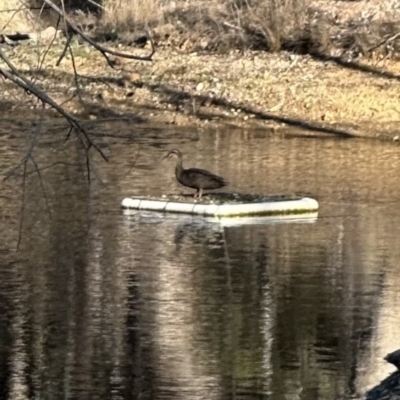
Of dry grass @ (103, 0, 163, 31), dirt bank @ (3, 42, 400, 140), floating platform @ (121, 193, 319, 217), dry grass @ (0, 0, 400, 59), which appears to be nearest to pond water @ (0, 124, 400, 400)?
floating platform @ (121, 193, 319, 217)

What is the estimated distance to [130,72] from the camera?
36.0 meters

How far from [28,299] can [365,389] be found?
165 inches

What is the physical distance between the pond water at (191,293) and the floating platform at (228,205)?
28 cm

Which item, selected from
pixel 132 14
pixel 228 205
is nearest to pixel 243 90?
pixel 132 14

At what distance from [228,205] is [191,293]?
4.91 m

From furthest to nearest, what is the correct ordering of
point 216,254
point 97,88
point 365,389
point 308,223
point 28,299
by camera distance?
point 97,88 → point 308,223 → point 216,254 → point 28,299 → point 365,389

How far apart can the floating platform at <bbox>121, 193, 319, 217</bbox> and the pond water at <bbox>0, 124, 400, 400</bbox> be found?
0.28 meters

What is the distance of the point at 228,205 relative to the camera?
18.9 metres

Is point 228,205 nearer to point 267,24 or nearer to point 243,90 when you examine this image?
point 243,90

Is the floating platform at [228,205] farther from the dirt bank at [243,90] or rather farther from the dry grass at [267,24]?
the dry grass at [267,24]

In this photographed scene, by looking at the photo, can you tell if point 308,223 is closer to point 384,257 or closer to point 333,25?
point 384,257

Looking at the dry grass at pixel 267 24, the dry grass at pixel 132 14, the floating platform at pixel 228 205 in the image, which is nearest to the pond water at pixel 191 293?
the floating platform at pixel 228 205

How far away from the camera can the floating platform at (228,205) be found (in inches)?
738

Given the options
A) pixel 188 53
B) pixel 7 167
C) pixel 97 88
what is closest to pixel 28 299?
pixel 7 167
